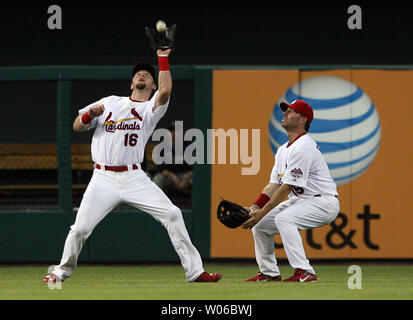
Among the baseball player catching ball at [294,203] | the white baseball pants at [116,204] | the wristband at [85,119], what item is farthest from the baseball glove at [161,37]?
the baseball player catching ball at [294,203]

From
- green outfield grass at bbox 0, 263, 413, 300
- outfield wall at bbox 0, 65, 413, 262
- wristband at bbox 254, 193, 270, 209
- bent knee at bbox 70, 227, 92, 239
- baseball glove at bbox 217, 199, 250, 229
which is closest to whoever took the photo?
green outfield grass at bbox 0, 263, 413, 300

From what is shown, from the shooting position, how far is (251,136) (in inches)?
390

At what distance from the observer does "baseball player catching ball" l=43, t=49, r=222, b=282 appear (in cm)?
732

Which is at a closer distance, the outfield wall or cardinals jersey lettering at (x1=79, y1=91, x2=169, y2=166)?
cardinals jersey lettering at (x1=79, y1=91, x2=169, y2=166)

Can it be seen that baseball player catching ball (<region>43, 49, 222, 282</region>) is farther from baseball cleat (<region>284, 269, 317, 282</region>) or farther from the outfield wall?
the outfield wall

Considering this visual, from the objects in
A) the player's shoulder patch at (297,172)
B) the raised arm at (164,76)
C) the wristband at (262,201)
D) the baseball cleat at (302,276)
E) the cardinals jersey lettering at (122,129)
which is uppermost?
the raised arm at (164,76)

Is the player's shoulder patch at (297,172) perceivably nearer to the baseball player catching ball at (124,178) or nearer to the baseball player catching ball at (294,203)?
the baseball player catching ball at (294,203)

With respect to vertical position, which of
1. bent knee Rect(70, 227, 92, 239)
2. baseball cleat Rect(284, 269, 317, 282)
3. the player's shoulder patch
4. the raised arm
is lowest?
baseball cleat Rect(284, 269, 317, 282)

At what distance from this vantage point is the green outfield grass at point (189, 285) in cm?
642

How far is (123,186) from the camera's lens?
7441 mm

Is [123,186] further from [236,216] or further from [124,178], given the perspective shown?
[236,216]

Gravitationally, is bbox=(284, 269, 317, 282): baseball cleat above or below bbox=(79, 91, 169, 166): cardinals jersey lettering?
below

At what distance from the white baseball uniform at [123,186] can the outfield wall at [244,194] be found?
93.3 inches

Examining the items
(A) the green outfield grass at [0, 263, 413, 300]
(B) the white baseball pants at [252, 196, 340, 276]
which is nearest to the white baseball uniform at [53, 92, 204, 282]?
(A) the green outfield grass at [0, 263, 413, 300]
